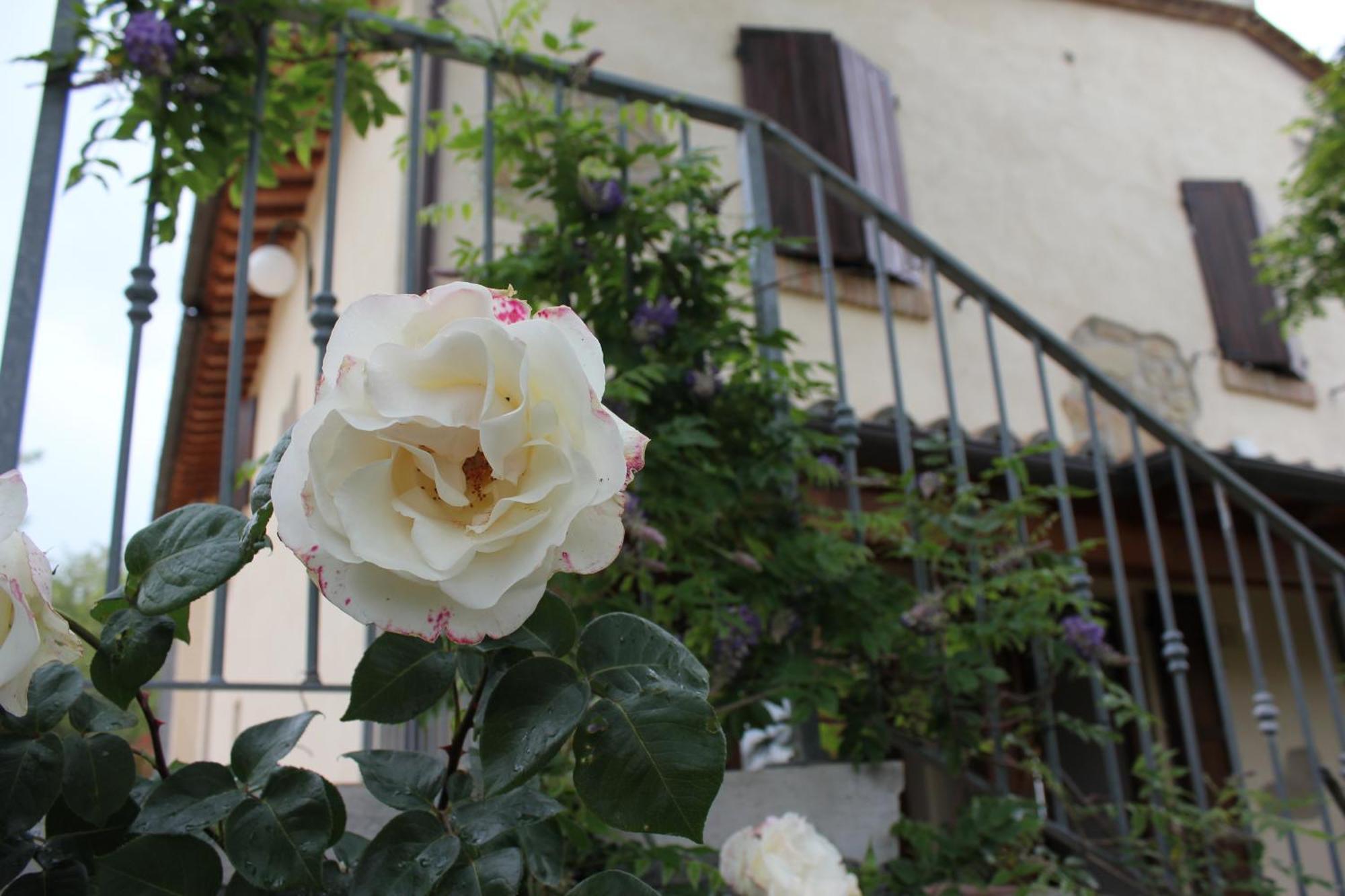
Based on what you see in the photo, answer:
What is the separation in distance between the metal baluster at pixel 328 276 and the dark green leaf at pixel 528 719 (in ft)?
3.19

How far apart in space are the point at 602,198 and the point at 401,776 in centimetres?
156

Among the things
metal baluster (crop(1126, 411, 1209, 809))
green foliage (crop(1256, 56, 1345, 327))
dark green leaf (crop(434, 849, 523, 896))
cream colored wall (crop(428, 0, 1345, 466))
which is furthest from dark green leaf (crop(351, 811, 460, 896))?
green foliage (crop(1256, 56, 1345, 327))

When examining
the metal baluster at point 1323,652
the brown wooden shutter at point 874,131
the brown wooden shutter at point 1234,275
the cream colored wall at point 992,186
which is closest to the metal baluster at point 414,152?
the metal baluster at point 1323,652

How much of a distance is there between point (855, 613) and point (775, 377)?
49 cm

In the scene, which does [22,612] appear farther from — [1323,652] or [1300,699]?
[1323,652]

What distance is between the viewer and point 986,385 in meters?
6.43

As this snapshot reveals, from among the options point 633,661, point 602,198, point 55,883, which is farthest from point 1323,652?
point 55,883

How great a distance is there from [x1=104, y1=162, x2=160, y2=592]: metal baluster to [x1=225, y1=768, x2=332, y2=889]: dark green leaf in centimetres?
90

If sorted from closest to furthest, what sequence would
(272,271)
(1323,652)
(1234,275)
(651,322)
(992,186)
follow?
(651,322) → (1323,652) → (272,271) → (992,186) → (1234,275)

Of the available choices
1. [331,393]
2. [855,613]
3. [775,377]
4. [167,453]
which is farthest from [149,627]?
[167,453]

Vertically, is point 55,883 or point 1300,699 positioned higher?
point 1300,699

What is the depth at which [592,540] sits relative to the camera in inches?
26.0

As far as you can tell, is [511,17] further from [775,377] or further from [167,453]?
[167,453]

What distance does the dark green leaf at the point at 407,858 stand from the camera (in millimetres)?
691
